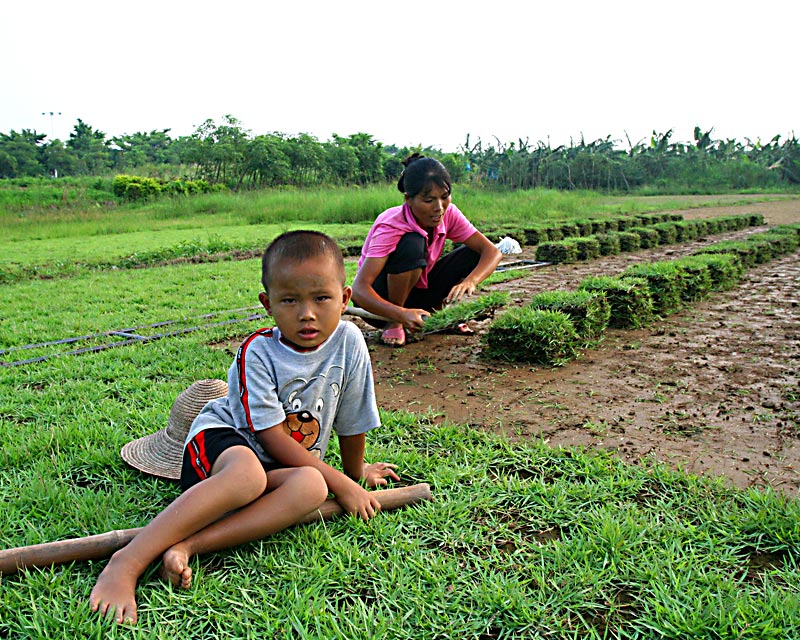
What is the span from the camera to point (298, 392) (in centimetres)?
238

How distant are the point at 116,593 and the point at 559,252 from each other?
333 inches

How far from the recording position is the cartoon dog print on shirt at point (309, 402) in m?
2.38

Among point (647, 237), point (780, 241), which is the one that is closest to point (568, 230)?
point (647, 237)

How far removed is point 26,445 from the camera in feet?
9.74

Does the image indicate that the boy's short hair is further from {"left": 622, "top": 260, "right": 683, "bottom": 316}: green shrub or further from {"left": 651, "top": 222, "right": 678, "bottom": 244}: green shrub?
{"left": 651, "top": 222, "right": 678, "bottom": 244}: green shrub

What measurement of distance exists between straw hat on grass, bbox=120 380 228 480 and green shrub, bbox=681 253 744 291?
5.44 m

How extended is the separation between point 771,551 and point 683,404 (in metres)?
1.46

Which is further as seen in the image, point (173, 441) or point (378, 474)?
point (173, 441)

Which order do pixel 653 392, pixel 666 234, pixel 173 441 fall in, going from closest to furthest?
pixel 173 441
pixel 653 392
pixel 666 234

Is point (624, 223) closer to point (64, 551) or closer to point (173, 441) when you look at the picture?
point (173, 441)

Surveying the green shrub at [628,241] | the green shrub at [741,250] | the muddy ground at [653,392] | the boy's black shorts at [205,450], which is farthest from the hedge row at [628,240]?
the boy's black shorts at [205,450]

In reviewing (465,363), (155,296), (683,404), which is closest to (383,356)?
(465,363)

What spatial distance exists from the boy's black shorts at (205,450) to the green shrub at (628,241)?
9.66 meters

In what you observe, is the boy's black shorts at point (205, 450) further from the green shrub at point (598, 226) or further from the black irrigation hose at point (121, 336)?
the green shrub at point (598, 226)
